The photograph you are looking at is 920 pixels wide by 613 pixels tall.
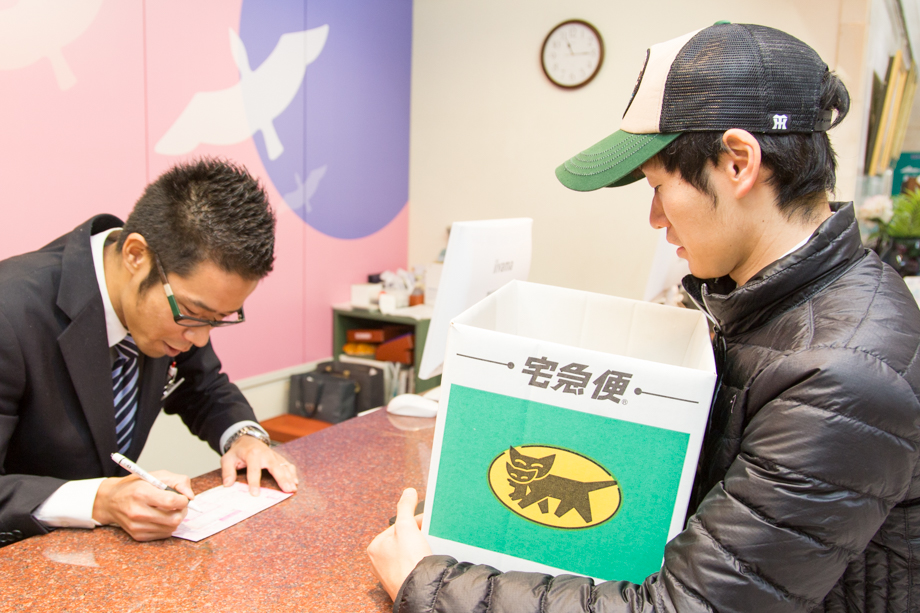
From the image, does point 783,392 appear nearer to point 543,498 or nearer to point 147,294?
point 543,498

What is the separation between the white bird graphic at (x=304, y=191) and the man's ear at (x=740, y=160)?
2.78 meters

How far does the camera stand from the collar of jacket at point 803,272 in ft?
2.49

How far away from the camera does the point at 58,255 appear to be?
135 cm

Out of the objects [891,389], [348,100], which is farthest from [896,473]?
[348,100]

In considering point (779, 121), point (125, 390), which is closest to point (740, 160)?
point (779, 121)

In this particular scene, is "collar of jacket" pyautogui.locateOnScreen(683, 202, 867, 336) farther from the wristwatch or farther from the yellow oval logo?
the wristwatch

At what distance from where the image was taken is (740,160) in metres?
0.78

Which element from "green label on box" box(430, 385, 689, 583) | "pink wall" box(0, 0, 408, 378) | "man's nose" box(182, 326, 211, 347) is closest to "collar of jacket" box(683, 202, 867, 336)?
"green label on box" box(430, 385, 689, 583)

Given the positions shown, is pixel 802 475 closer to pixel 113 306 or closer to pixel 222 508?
pixel 222 508

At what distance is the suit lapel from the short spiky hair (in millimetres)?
116

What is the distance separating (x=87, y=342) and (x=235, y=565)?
62 centimetres

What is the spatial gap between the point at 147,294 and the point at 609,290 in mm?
2904

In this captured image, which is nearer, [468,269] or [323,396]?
[468,269]

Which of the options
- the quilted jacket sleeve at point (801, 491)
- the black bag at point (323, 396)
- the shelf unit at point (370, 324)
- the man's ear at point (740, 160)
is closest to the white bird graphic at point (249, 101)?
the shelf unit at point (370, 324)
